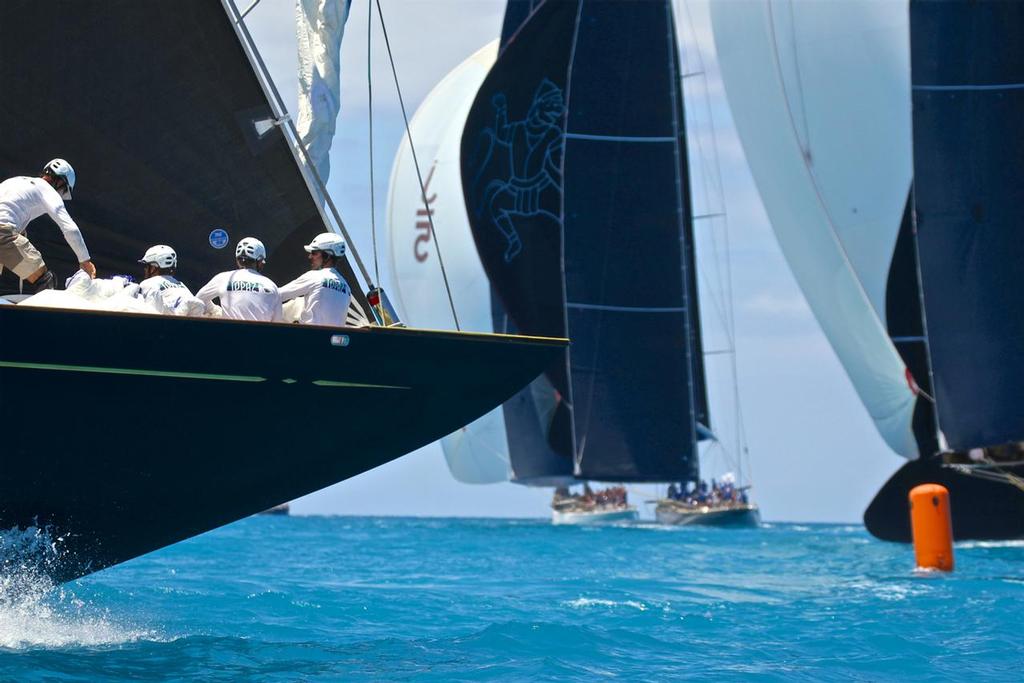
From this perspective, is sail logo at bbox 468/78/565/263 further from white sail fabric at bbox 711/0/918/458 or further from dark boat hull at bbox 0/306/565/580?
dark boat hull at bbox 0/306/565/580

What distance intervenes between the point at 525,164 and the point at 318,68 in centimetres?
2522

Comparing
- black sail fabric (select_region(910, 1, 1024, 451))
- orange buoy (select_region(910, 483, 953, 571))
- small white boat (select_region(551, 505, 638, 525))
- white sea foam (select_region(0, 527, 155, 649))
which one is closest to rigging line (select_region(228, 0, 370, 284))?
white sea foam (select_region(0, 527, 155, 649))

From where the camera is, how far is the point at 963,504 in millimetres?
26812

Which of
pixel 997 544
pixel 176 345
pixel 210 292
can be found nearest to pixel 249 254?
pixel 210 292

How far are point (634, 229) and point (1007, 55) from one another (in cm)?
1379

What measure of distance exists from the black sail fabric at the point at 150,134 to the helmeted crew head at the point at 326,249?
57 centimetres

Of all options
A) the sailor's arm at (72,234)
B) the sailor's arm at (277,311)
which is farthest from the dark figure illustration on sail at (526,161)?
the sailor's arm at (72,234)

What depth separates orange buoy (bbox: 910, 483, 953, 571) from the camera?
64.9ft

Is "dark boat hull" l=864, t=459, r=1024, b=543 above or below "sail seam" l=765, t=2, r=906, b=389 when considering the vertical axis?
below

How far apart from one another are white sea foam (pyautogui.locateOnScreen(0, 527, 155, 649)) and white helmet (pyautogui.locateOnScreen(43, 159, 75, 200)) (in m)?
2.22

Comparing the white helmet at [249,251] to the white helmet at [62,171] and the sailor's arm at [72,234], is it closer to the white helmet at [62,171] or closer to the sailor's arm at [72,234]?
the sailor's arm at [72,234]

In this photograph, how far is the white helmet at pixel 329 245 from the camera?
923cm

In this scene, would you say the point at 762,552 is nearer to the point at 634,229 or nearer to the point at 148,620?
the point at 634,229

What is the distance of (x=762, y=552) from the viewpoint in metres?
30.9
